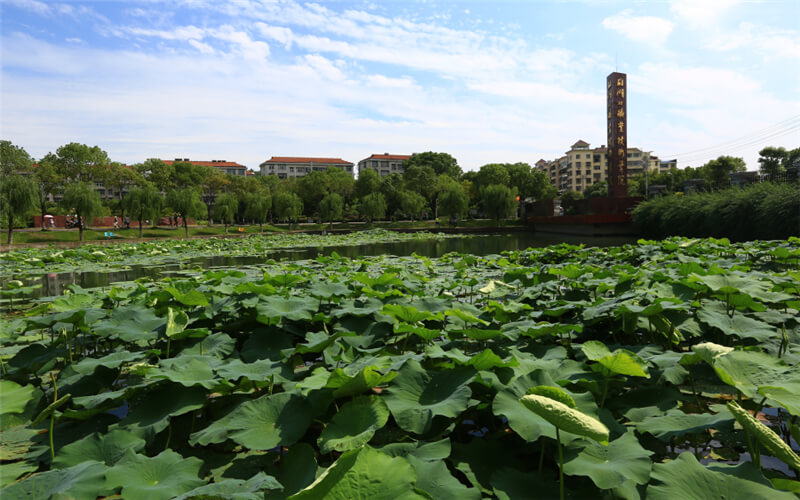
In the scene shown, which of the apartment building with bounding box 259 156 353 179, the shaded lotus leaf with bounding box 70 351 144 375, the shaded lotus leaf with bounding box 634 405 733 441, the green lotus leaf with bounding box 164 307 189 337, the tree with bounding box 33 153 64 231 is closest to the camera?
the shaded lotus leaf with bounding box 634 405 733 441

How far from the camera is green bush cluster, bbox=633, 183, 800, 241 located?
10.6 metres

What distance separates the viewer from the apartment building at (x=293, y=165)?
79000 mm

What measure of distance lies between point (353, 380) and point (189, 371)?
2.22 ft

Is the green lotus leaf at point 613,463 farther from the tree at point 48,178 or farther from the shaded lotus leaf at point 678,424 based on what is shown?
the tree at point 48,178

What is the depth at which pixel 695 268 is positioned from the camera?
9.28ft

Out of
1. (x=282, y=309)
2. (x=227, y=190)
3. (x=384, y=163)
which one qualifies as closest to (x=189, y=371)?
(x=282, y=309)

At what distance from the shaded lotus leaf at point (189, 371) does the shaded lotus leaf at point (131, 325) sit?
486mm

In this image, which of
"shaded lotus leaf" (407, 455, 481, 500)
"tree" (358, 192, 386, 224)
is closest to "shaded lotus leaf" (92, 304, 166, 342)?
"shaded lotus leaf" (407, 455, 481, 500)

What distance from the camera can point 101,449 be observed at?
1247 mm

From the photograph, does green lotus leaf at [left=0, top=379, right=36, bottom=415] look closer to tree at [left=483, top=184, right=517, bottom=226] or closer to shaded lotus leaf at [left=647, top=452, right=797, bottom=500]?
shaded lotus leaf at [left=647, top=452, right=797, bottom=500]

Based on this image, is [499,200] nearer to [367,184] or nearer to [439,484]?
[367,184]

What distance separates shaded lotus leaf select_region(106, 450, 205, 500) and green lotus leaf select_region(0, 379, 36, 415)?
0.72 metres

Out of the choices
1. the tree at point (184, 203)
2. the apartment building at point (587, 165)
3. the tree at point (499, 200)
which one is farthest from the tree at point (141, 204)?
the apartment building at point (587, 165)

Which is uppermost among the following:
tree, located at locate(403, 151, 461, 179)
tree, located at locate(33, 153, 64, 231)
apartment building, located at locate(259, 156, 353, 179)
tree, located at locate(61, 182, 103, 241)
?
apartment building, located at locate(259, 156, 353, 179)
